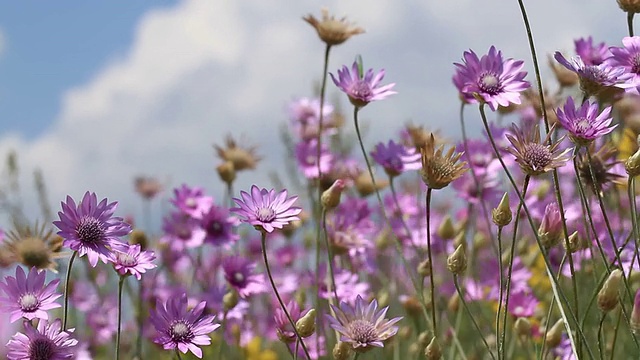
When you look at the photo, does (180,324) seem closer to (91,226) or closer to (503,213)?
(91,226)

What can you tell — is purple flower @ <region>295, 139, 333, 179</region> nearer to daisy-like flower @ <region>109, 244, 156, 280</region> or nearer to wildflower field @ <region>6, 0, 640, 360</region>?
wildflower field @ <region>6, 0, 640, 360</region>

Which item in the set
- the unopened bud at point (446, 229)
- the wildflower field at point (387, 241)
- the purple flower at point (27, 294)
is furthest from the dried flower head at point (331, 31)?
the purple flower at point (27, 294)

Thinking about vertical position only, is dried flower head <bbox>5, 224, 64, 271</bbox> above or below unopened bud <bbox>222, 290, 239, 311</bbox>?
above

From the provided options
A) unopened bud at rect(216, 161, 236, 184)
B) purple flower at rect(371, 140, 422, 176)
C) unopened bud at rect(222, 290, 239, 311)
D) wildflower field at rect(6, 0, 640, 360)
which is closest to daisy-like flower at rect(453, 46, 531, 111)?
wildflower field at rect(6, 0, 640, 360)

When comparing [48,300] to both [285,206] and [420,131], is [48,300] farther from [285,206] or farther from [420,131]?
[420,131]

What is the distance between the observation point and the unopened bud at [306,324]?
4.60 ft

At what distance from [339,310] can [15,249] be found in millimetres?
618

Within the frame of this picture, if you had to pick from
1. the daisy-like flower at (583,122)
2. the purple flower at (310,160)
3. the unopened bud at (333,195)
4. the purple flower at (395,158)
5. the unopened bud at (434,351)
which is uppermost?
the purple flower at (310,160)

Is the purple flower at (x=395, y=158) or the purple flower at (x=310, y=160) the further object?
the purple flower at (x=310, y=160)

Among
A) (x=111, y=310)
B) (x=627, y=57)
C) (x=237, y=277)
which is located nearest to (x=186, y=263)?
(x=111, y=310)

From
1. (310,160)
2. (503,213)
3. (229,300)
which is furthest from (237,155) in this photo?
(503,213)

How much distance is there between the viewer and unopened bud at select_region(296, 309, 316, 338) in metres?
1.40

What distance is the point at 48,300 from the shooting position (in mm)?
1371

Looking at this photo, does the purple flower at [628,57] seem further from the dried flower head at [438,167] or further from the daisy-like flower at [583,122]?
the dried flower head at [438,167]
